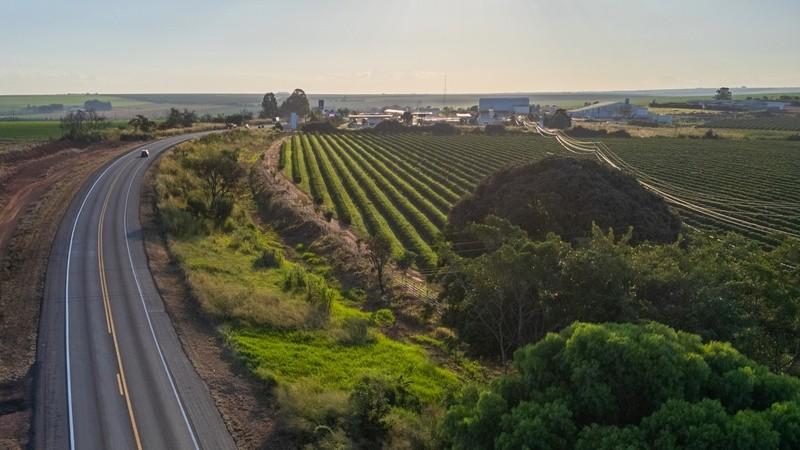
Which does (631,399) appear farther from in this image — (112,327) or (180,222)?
(180,222)

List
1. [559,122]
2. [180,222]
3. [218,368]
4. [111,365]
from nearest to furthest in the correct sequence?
[111,365] < [218,368] < [180,222] < [559,122]

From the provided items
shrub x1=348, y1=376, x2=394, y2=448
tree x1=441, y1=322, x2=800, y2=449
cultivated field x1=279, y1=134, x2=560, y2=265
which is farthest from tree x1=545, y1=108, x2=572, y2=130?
tree x1=441, y1=322, x2=800, y2=449

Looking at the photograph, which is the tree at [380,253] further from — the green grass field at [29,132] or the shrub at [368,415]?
the green grass field at [29,132]

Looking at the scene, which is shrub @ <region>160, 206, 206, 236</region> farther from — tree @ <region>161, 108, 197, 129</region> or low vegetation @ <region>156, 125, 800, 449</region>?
tree @ <region>161, 108, 197, 129</region>

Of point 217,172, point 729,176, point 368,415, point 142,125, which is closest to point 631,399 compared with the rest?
point 368,415

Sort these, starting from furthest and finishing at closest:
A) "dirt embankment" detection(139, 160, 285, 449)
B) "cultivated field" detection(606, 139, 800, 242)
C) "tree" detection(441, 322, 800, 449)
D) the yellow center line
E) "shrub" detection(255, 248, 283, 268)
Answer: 1. "cultivated field" detection(606, 139, 800, 242)
2. "shrub" detection(255, 248, 283, 268)
3. "dirt embankment" detection(139, 160, 285, 449)
4. the yellow center line
5. "tree" detection(441, 322, 800, 449)

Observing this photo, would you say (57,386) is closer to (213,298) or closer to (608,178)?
(213,298)
